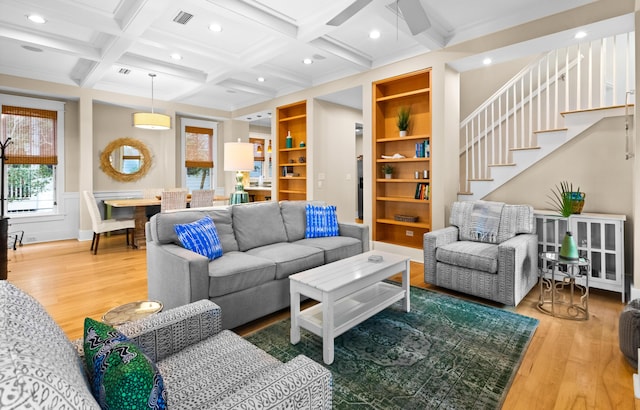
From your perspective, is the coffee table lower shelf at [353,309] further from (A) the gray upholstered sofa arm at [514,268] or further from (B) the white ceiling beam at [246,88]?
(B) the white ceiling beam at [246,88]

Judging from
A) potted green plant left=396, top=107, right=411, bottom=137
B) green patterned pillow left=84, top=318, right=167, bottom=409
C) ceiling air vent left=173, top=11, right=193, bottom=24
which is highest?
ceiling air vent left=173, top=11, right=193, bottom=24

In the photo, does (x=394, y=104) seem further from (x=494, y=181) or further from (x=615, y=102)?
(x=615, y=102)

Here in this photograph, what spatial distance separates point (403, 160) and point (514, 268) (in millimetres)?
2340

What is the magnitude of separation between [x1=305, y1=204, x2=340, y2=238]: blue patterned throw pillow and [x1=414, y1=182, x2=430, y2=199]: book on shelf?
1439 mm

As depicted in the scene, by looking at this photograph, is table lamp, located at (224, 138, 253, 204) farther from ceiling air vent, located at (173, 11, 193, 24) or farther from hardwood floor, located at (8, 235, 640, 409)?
hardwood floor, located at (8, 235, 640, 409)

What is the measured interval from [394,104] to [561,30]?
2201 mm

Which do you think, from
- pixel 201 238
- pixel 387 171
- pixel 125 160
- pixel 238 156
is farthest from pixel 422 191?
pixel 125 160

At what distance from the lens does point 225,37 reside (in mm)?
4340

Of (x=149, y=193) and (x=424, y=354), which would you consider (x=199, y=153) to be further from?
(x=424, y=354)

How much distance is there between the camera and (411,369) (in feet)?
6.93

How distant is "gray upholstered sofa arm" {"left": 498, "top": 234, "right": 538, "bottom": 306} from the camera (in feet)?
Result: 9.69

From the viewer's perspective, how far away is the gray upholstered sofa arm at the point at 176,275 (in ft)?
7.95

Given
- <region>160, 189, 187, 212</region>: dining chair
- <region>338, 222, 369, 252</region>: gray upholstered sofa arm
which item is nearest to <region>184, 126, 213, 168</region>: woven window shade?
<region>160, 189, 187, 212</region>: dining chair

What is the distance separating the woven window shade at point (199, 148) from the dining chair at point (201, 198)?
2.43 metres
